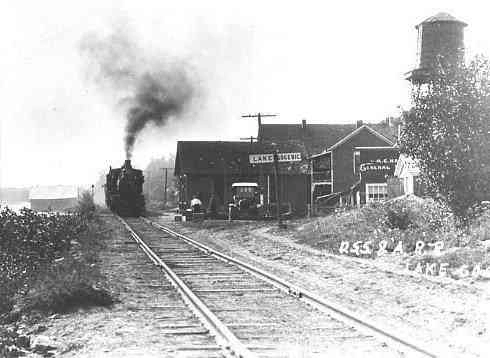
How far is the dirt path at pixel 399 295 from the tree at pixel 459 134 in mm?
3050

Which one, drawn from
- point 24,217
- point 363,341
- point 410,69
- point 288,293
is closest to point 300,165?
point 410,69

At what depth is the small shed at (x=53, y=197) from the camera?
4177 inches

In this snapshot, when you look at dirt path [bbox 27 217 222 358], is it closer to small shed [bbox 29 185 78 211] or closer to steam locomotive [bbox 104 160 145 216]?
steam locomotive [bbox 104 160 145 216]

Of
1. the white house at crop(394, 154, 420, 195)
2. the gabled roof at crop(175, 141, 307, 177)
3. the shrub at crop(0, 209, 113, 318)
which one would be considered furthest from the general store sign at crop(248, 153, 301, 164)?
the gabled roof at crop(175, 141, 307, 177)

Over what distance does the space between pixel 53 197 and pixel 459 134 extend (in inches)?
4058

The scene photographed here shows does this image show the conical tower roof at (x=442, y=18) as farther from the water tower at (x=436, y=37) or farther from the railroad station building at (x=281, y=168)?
the railroad station building at (x=281, y=168)

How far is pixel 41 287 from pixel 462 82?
11.1 meters

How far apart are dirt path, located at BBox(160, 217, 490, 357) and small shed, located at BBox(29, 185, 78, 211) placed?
9198cm

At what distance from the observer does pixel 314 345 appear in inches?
263

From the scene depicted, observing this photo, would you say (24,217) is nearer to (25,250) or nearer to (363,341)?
(25,250)

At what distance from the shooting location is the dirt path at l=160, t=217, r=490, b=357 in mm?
7312

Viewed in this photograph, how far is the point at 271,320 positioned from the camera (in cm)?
802

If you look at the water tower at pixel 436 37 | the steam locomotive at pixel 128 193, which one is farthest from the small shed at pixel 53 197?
the water tower at pixel 436 37

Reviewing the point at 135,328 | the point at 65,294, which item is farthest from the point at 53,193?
the point at 135,328
